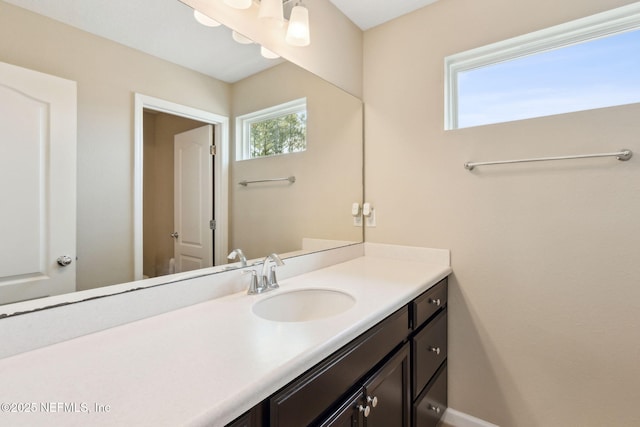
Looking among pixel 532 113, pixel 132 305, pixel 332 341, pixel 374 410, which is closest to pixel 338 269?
pixel 374 410

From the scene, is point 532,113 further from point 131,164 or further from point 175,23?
point 131,164

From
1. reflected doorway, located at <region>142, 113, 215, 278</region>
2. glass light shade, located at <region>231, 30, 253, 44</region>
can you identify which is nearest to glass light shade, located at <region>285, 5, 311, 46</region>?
glass light shade, located at <region>231, 30, 253, 44</region>

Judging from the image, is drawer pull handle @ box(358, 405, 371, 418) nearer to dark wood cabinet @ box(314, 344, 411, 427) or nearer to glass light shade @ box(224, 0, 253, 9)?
dark wood cabinet @ box(314, 344, 411, 427)

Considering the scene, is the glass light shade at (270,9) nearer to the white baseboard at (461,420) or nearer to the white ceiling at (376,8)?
the white ceiling at (376,8)

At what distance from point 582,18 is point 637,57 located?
29cm

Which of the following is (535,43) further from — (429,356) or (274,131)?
(429,356)

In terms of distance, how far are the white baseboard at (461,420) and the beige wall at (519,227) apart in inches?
1.2

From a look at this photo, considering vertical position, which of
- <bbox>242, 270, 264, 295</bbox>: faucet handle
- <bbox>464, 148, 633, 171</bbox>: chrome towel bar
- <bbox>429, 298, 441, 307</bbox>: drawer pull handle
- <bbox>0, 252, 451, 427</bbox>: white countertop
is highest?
<bbox>464, 148, 633, 171</bbox>: chrome towel bar

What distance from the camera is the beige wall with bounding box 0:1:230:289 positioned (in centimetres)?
76

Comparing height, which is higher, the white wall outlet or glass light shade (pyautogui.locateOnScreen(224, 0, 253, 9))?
glass light shade (pyautogui.locateOnScreen(224, 0, 253, 9))

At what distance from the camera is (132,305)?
90cm

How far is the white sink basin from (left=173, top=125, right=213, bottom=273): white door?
12.7 inches

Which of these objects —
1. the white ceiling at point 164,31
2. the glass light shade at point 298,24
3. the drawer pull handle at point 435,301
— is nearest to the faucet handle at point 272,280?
the drawer pull handle at point 435,301

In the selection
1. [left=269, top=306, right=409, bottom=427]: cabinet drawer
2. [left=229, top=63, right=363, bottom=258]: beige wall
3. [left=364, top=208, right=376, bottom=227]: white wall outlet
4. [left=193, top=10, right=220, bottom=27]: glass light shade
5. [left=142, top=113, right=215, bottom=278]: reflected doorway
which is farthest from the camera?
[left=364, top=208, right=376, bottom=227]: white wall outlet
